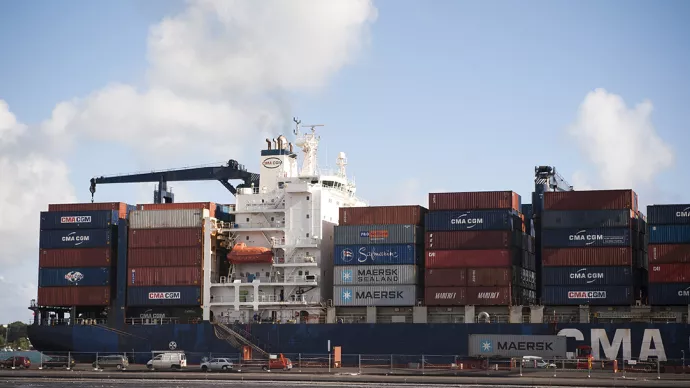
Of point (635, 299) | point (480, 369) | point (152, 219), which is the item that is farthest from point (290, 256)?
point (635, 299)

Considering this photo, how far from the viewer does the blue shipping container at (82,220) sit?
73.2 meters

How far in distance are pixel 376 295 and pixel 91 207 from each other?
2291 centimetres

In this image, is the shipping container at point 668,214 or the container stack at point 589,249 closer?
the shipping container at point 668,214

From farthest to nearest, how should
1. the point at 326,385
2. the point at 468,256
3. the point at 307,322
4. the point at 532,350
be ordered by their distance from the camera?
the point at 307,322, the point at 468,256, the point at 532,350, the point at 326,385

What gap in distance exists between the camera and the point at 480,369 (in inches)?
2484

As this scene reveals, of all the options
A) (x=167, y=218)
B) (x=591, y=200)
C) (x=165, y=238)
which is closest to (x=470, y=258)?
(x=591, y=200)

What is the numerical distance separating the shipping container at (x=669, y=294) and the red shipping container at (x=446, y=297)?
12018mm

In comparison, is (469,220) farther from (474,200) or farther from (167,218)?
(167,218)

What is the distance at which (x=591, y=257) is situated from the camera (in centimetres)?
6384

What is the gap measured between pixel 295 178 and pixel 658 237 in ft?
86.7

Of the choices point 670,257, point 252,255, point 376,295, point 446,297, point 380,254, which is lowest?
point 446,297

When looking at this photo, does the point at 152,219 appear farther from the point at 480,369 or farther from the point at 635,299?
the point at 635,299

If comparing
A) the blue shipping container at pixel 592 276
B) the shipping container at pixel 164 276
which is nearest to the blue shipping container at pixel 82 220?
the shipping container at pixel 164 276

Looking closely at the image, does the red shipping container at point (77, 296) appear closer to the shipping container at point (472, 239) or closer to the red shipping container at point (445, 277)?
the red shipping container at point (445, 277)
